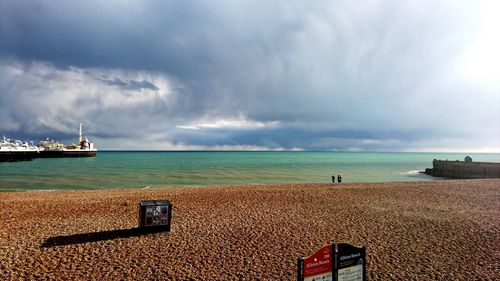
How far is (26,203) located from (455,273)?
1987 centimetres

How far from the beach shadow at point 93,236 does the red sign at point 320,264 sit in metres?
7.75

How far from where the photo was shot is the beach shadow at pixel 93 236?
382 inches

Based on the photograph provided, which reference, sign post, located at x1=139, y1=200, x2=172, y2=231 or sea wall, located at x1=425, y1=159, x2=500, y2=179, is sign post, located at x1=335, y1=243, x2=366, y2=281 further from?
sea wall, located at x1=425, y1=159, x2=500, y2=179

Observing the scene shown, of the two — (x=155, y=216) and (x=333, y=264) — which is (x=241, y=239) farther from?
(x=333, y=264)

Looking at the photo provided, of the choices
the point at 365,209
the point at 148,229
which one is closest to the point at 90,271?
the point at 148,229

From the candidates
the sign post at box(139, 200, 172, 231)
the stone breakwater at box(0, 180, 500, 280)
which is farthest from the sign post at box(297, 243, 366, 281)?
the sign post at box(139, 200, 172, 231)

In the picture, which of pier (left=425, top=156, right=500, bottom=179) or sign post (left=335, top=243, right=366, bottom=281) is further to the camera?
pier (left=425, top=156, right=500, bottom=179)

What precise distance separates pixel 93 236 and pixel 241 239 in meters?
5.01

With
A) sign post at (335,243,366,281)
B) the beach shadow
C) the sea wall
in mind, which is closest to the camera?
sign post at (335,243,366,281)

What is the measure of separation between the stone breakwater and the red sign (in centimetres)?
296

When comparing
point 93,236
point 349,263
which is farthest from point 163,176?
point 349,263

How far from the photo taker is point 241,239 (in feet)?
33.3

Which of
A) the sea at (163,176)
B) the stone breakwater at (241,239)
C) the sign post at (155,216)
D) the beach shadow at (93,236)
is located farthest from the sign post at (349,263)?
the sea at (163,176)

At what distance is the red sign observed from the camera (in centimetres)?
448
